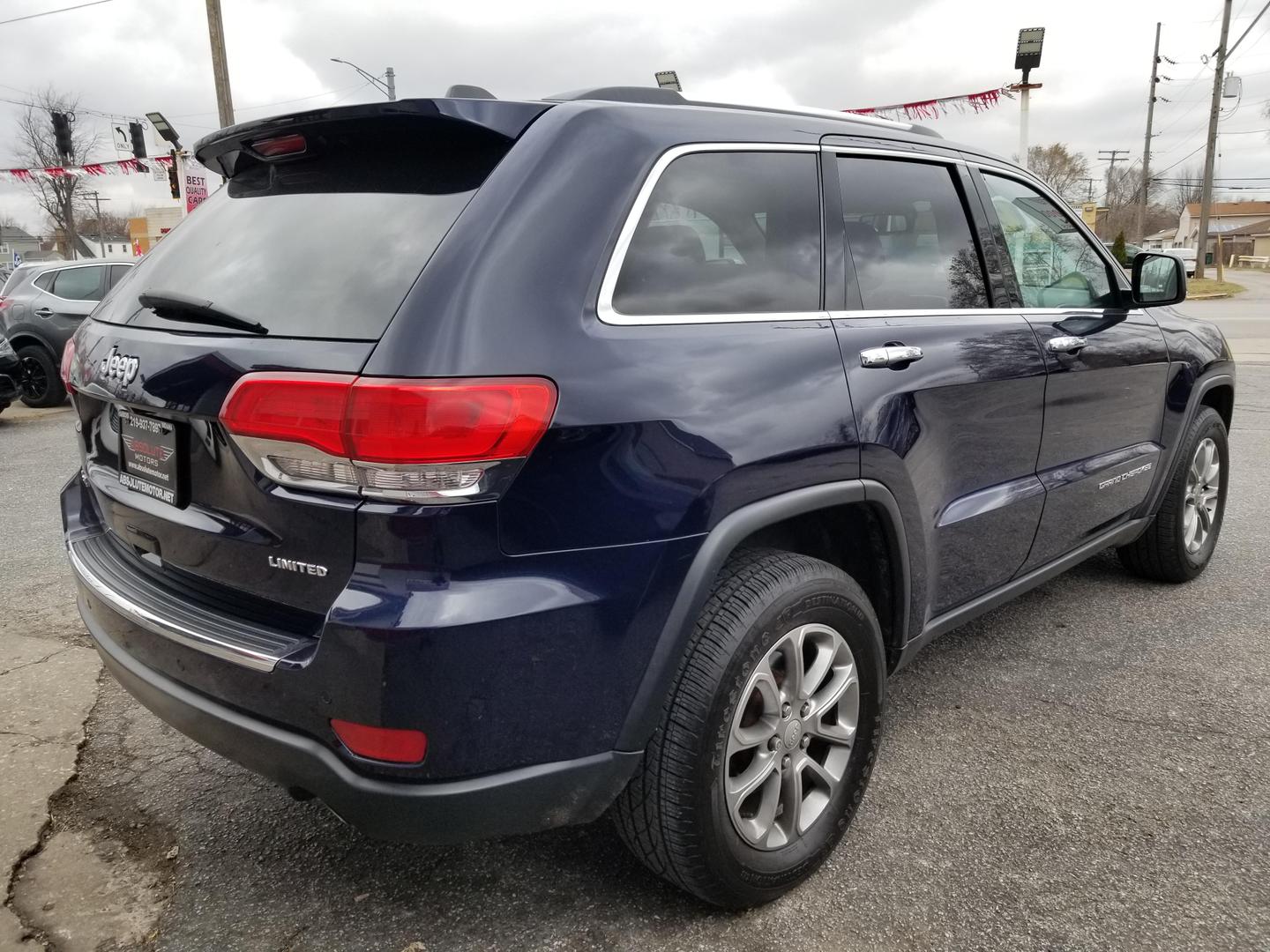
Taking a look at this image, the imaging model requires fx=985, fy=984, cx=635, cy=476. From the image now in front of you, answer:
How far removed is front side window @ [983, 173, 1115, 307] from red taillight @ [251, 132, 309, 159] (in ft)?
6.96

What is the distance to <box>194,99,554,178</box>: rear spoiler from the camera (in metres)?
1.94

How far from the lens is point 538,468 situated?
1.76 metres

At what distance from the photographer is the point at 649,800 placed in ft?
6.60

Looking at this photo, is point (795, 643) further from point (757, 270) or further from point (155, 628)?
point (155, 628)

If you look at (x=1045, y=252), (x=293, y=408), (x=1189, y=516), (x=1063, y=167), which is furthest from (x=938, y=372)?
(x=1063, y=167)

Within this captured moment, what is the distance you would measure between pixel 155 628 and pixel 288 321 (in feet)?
2.36

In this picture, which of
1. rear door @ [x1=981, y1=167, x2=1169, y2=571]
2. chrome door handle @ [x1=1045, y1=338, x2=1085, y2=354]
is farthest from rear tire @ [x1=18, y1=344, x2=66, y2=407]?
chrome door handle @ [x1=1045, y1=338, x2=1085, y2=354]

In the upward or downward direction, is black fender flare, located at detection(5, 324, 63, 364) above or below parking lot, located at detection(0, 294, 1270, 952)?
above

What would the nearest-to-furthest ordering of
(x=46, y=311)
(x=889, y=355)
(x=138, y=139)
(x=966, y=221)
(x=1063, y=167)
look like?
1. (x=889, y=355)
2. (x=966, y=221)
3. (x=46, y=311)
4. (x=138, y=139)
5. (x=1063, y=167)

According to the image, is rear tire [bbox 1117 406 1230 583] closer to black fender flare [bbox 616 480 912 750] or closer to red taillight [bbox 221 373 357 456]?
black fender flare [bbox 616 480 912 750]

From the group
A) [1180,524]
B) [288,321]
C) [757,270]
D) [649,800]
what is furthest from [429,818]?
[1180,524]

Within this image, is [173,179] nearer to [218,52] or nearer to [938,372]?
[218,52]

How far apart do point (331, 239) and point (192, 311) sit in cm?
34

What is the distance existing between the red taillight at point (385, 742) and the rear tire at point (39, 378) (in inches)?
434
